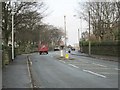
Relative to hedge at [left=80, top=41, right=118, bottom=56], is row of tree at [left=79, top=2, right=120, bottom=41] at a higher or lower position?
higher

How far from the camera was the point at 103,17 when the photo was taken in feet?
176

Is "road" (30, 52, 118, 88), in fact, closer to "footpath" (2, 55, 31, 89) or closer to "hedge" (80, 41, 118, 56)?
"footpath" (2, 55, 31, 89)

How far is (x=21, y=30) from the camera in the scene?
4194 cm

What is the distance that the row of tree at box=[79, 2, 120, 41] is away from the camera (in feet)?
163

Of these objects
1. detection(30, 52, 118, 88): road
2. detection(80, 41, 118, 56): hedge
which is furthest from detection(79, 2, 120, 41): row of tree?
detection(30, 52, 118, 88): road

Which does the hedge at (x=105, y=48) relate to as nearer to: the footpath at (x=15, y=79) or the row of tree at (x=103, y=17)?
the row of tree at (x=103, y=17)

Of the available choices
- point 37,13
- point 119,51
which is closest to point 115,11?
point 119,51

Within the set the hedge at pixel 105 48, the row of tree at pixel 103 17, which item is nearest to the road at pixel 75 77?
the hedge at pixel 105 48

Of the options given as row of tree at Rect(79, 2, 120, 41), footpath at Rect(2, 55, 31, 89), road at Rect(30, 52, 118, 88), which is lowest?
road at Rect(30, 52, 118, 88)

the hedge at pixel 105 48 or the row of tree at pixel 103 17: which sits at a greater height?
the row of tree at pixel 103 17

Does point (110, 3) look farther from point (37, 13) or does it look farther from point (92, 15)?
point (37, 13)

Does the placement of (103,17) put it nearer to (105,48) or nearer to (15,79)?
(105,48)

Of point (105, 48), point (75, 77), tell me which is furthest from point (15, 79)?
point (105, 48)

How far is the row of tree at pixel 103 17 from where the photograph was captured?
4962cm
